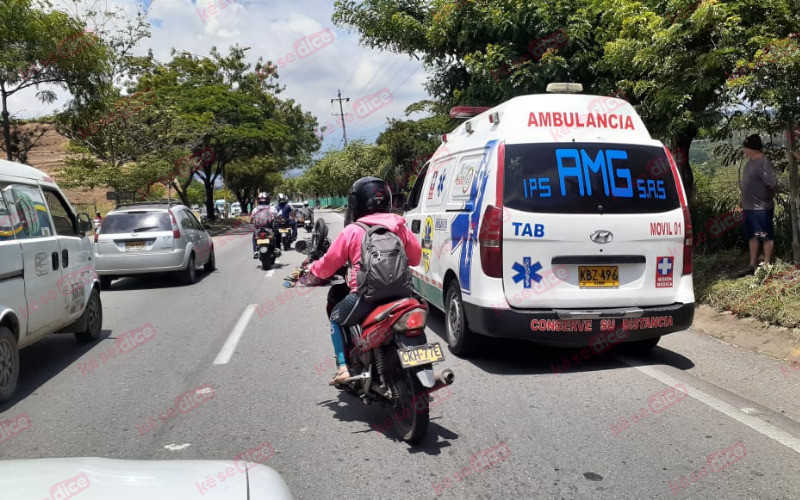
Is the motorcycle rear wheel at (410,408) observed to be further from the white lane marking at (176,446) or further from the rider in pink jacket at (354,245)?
the white lane marking at (176,446)

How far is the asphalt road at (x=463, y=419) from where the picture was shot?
11.5ft

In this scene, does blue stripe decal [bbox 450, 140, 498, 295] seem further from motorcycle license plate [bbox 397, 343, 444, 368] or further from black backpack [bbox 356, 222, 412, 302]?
motorcycle license plate [bbox 397, 343, 444, 368]

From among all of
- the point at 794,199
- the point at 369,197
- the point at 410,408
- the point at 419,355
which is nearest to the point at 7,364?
the point at 369,197

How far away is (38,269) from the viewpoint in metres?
5.85

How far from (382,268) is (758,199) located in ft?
18.4

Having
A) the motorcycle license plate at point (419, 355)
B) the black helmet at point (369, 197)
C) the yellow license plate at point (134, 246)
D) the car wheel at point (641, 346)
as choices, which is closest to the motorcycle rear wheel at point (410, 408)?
the motorcycle license plate at point (419, 355)

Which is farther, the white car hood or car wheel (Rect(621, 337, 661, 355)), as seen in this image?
car wheel (Rect(621, 337, 661, 355))

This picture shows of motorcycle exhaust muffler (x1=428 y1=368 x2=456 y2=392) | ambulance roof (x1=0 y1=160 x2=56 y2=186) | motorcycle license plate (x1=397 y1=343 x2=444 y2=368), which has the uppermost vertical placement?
ambulance roof (x1=0 y1=160 x2=56 y2=186)

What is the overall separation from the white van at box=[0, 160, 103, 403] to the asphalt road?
402 mm

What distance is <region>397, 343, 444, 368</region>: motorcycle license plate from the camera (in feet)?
12.6

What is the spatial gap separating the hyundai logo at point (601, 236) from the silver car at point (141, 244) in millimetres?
8690

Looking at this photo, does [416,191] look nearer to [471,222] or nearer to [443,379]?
[471,222]

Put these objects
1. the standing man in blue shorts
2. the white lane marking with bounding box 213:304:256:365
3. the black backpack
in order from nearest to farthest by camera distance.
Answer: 1. the black backpack
2. the white lane marking with bounding box 213:304:256:365
3. the standing man in blue shorts

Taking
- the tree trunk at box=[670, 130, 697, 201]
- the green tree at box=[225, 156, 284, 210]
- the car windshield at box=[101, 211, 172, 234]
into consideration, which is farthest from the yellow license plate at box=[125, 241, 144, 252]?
the green tree at box=[225, 156, 284, 210]
